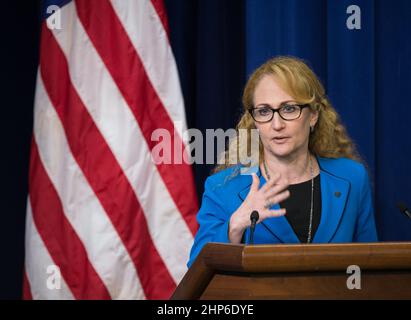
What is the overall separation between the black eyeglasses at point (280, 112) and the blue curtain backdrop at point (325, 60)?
0.69 metres

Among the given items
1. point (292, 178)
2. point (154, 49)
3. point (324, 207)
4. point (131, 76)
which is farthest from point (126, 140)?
point (324, 207)

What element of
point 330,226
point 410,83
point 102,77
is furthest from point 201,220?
point 410,83

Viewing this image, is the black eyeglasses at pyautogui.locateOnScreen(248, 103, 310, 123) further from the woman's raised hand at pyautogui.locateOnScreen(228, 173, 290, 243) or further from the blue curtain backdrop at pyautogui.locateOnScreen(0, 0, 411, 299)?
the blue curtain backdrop at pyautogui.locateOnScreen(0, 0, 411, 299)

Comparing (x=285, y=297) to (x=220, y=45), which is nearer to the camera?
(x=285, y=297)

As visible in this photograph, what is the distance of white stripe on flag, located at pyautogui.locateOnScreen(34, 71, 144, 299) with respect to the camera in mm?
2609

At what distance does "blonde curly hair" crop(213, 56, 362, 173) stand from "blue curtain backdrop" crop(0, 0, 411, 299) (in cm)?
39

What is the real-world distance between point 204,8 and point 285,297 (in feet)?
5.87

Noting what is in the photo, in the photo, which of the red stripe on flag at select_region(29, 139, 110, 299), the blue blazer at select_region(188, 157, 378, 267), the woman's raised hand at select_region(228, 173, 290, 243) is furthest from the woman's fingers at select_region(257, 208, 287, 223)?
the red stripe on flag at select_region(29, 139, 110, 299)

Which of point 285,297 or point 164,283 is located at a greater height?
point 285,297

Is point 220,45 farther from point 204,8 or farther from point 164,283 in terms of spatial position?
point 164,283

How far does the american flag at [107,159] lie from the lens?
262 centimetres

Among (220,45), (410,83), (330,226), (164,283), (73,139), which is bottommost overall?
(164,283)

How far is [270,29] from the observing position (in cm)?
267

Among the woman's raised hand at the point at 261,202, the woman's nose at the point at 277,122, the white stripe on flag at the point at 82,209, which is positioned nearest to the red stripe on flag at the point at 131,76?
the white stripe on flag at the point at 82,209
